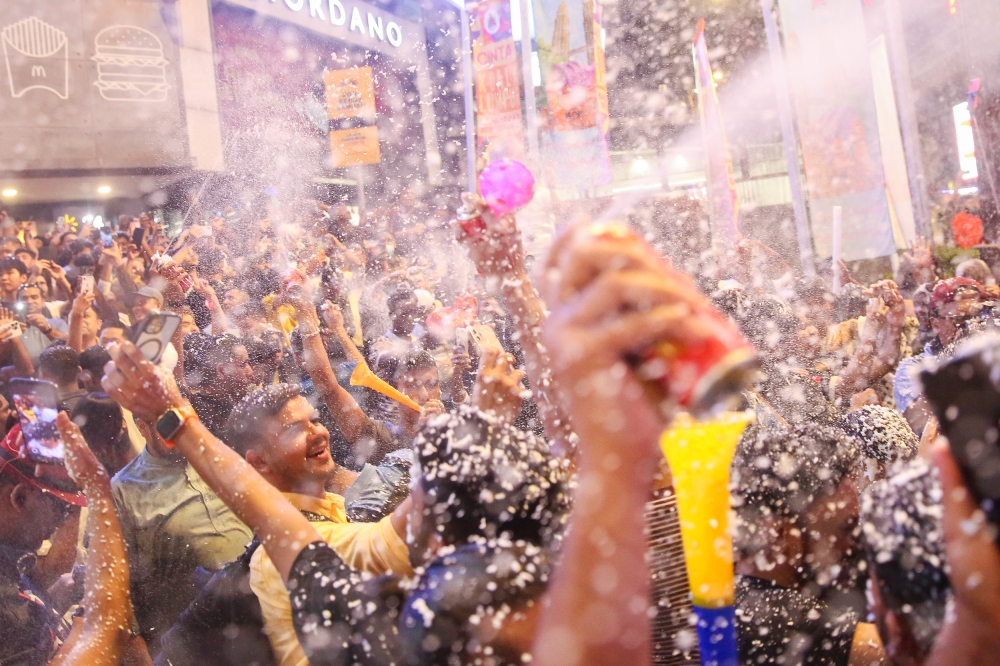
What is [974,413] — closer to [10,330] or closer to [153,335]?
[153,335]

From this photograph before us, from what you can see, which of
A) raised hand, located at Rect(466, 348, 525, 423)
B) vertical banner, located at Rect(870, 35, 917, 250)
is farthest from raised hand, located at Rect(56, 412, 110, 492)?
vertical banner, located at Rect(870, 35, 917, 250)

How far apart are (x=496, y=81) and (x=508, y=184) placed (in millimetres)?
7557

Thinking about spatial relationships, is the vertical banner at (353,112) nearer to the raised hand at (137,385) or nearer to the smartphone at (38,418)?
the smartphone at (38,418)

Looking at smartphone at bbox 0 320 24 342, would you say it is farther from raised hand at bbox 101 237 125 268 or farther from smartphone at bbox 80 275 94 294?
raised hand at bbox 101 237 125 268

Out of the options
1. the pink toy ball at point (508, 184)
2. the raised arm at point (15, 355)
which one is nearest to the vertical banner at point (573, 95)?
the raised arm at point (15, 355)

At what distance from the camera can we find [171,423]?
1.54 meters

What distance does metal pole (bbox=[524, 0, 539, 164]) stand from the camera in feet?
29.3

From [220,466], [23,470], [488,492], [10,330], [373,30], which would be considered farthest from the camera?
[373,30]

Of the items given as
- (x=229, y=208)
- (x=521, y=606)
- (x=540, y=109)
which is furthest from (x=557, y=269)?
(x=229, y=208)

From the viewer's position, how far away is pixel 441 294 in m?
7.42

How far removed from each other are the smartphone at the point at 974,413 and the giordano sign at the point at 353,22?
12.1 metres

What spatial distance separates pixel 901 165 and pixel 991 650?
9241mm

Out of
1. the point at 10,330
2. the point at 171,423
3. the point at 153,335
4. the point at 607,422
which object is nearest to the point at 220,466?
the point at 171,423

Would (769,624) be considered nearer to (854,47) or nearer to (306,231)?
(306,231)
